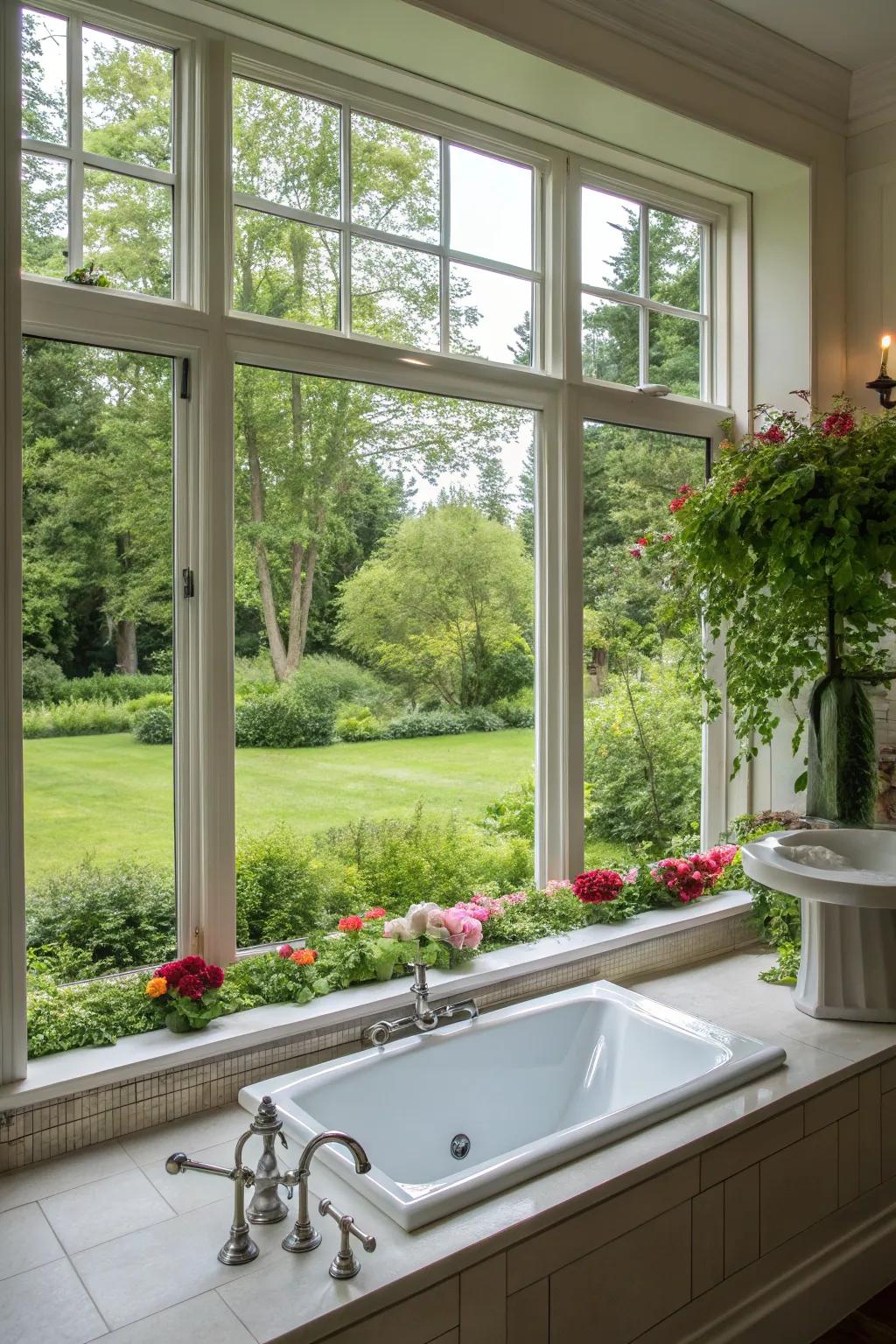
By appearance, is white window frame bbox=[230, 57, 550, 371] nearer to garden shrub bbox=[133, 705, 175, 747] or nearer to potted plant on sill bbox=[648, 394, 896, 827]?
potted plant on sill bbox=[648, 394, 896, 827]

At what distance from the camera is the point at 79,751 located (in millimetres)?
2025

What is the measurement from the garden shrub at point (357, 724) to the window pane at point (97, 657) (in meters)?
0.45

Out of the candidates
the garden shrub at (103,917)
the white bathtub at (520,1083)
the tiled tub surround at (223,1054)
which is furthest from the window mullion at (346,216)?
the white bathtub at (520,1083)

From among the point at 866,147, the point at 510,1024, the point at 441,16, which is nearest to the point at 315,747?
the point at 510,1024

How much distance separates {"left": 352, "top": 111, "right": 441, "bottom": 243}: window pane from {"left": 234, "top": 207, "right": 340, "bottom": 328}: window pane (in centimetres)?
15

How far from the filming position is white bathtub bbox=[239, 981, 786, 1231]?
1.85m

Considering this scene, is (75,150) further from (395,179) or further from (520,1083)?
(520,1083)

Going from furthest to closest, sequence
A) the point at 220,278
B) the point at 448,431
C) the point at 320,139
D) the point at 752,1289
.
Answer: the point at 448,431 → the point at 320,139 → the point at 220,278 → the point at 752,1289

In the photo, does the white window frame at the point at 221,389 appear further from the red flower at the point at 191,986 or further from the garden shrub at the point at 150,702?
the red flower at the point at 191,986

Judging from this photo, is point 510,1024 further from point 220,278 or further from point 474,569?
point 220,278

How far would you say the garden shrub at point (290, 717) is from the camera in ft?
7.48

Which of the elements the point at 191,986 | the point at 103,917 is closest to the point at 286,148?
the point at 103,917

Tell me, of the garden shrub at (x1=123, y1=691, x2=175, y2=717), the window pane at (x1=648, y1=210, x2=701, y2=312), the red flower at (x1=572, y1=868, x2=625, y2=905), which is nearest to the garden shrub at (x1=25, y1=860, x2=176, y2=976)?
the garden shrub at (x1=123, y1=691, x2=175, y2=717)

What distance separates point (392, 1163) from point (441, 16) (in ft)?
8.35
